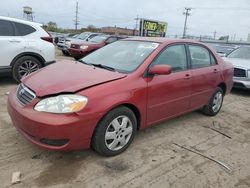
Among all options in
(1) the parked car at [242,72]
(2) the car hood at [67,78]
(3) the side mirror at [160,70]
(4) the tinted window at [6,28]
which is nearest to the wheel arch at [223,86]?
(3) the side mirror at [160,70]

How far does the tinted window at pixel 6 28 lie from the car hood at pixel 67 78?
3220mm

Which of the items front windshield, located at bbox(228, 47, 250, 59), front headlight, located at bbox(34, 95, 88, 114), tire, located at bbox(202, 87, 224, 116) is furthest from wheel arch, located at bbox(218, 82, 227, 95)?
front windshield, located at bbox(228, 47, 250, 59)

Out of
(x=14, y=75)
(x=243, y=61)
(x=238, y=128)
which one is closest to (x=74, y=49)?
(x=14, y=75)

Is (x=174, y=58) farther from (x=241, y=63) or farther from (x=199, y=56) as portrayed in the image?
(x=241, y=63)

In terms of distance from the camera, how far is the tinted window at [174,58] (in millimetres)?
3865

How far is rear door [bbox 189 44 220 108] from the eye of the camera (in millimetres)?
4484

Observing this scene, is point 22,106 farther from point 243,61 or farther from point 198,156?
point 243,61

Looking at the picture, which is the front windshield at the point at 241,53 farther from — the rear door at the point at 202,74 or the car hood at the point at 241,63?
the rear door at the point at 202,74

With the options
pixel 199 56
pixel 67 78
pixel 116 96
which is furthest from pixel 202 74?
pixel 67 78

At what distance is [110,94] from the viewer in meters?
3.05

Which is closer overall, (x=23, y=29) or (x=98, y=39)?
(x=23, y=29)

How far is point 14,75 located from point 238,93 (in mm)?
6579

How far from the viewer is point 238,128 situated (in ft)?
A: 15.7

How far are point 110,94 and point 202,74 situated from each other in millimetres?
2245
